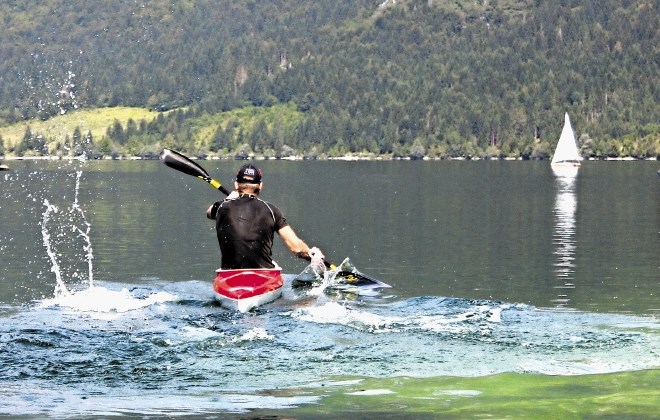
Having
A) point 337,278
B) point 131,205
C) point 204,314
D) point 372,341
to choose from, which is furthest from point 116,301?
point 131,205

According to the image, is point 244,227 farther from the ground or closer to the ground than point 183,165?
closer to the ground

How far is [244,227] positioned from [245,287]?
4.30 feet

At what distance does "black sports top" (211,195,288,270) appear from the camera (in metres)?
27.1

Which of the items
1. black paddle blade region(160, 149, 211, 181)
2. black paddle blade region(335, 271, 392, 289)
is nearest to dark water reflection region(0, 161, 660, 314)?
black paddle blade region(335, 271, 392, 289)

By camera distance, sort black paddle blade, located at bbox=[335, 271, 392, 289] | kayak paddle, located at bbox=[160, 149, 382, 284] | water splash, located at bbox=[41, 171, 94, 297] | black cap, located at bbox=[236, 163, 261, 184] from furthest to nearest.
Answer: water splash, located at bbox=[41, 171, 94, 297]
kayak paddle, located at bbox=[160, 149, 382, 284]
black paddle blade, located at bbox=[335, 271, 392, 289]
black cap, located at bbox=[236, 163, 261, 184]

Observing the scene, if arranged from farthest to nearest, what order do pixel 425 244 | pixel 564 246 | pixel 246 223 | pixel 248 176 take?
pixel 425 244
pixel 564 246
pixel 246 223
pixel 248 176

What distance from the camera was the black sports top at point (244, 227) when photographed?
27062 millimetres

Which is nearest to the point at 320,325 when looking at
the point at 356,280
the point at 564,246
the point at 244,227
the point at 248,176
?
the point at 244,227

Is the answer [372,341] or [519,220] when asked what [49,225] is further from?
[372,341]

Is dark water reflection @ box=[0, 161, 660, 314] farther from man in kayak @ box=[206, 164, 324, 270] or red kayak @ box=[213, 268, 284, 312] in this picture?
man in kayak @ box=[206, 164, 324, 270]

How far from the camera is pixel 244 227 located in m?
27.1

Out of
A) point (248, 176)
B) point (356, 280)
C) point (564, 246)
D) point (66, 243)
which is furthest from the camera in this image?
point (66, 243)

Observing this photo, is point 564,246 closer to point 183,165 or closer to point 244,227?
point 183,165

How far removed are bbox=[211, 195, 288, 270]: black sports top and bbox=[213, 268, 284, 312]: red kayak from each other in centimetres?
25
